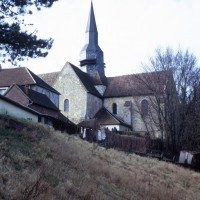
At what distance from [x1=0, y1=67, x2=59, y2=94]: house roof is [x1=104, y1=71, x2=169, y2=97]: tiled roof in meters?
11.0

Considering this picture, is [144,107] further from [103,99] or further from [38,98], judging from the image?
[38,98]

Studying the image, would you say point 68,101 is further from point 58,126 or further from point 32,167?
point 32,167

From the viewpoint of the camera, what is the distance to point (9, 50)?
44.7ft

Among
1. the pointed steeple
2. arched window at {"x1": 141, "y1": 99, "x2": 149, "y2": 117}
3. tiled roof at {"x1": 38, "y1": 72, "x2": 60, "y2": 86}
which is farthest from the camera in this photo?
the pointed steeple

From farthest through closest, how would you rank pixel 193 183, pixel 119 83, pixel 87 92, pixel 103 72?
pixel 103 72 → pixel 119 83 → pixel 87 92 → pixel 193 183

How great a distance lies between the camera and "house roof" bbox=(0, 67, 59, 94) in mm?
36312

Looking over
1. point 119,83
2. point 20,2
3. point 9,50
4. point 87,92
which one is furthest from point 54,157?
point 119,83

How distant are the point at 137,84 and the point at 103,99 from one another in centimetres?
753

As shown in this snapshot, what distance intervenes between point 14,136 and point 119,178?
4.58 m

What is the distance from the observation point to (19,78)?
37.3 m

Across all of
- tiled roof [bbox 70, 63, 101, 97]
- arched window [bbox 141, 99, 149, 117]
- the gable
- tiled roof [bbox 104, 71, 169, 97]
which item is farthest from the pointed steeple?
the gable

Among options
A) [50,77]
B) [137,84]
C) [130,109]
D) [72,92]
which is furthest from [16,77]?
[130,109]

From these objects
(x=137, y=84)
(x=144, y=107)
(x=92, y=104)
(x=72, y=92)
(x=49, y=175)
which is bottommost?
(x=49, y=175)

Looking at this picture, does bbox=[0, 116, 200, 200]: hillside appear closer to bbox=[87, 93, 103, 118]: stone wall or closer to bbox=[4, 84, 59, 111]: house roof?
bbox=[4, 84, 59, 111]: house roof
